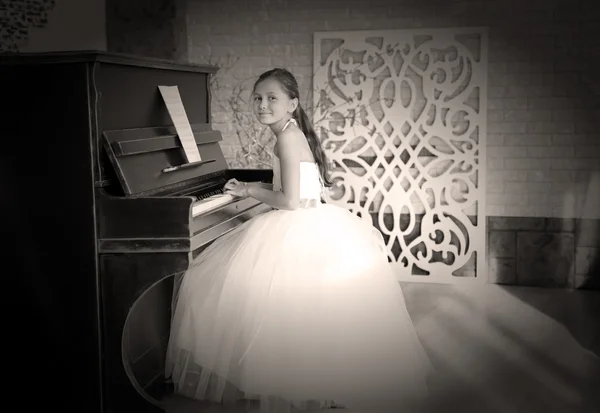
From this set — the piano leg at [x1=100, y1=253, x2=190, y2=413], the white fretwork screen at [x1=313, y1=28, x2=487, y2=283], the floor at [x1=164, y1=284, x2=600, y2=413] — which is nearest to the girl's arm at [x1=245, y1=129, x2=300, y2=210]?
the piano leg at [x1=100, y1=253, x2=190, y2=413]

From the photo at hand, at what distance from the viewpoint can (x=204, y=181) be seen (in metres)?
3.26

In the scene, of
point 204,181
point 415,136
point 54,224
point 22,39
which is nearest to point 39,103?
point 54,224

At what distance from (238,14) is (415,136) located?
4.81ft

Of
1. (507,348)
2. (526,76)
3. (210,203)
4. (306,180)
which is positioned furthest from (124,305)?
(526,76)

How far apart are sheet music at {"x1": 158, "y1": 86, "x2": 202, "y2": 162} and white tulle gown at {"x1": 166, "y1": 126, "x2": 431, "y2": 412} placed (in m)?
0.43

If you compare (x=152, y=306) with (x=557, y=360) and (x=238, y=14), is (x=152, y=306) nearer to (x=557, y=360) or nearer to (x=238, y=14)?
(x=557, y=360)

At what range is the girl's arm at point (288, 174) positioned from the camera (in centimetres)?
281

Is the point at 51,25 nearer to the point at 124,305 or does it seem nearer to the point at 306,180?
the point at 306,180

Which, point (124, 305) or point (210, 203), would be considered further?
point (210, 203)

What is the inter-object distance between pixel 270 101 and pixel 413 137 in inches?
80.7

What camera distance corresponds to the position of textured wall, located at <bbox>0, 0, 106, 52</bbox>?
3792 millimetres

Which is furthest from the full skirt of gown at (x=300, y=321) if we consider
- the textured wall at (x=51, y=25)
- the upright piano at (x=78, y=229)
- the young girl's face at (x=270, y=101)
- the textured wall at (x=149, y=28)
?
the textured wall at (x=149, y=28)

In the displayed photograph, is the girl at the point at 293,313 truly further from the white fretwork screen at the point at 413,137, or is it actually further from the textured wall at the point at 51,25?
the white fretwork screen at the point at 413,137

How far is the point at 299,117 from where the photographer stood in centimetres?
305
